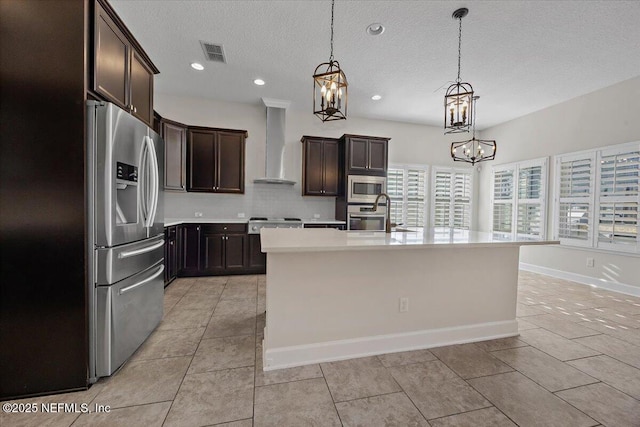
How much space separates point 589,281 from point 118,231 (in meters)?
6.30

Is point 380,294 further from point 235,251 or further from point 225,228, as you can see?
point 225,228

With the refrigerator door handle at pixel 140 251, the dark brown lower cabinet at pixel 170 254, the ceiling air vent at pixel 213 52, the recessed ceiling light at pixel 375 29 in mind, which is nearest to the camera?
the refrigerator door handle at pixel 140 251

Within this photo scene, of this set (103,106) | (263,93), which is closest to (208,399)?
(103,106)

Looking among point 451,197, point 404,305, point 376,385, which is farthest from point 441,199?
point 376,385

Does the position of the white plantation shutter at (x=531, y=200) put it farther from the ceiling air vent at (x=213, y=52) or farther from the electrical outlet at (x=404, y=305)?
the ceiling air vent at (x=213, y=52)

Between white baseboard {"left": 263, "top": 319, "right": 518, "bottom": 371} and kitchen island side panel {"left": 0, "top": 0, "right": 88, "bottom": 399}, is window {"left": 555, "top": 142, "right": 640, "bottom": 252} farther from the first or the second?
kitchen island side panel {"left": 0, "top": 0, "right": 88, "bottom": 399}

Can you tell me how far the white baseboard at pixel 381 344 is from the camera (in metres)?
1.93

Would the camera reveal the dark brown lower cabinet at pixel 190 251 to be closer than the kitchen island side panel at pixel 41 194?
No

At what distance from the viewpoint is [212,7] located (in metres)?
2.61

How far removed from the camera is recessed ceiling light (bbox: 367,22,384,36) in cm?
281

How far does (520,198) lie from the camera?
5.48 metres

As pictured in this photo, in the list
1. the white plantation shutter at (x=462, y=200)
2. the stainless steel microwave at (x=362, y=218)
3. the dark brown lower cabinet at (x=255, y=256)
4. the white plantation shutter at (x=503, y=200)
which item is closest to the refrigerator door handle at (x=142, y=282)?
the dark brown lower cabinet at (x=255, y=256)

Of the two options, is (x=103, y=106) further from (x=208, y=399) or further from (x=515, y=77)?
(x=515, y=77)

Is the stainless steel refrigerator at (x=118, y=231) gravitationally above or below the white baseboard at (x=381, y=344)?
above
